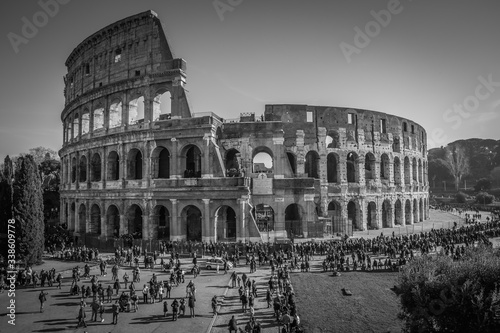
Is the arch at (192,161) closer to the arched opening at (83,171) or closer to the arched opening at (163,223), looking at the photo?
the arched opening at (163,223)

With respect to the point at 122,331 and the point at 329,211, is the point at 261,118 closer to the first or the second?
the point at 329,211

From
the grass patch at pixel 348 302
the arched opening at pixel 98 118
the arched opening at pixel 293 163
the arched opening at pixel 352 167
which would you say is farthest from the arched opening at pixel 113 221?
the arched opening at pixel 352 167

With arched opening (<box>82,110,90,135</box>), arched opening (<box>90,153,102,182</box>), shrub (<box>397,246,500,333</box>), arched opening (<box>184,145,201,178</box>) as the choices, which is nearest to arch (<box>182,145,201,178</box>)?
arched opening (<box>184,145,201,178</box>)

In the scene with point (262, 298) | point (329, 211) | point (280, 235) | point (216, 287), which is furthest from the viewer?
point (329, 211)

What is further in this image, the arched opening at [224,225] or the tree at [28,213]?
the arched opening at [224,225]

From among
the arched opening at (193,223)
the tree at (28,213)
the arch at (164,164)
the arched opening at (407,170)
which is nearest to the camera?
the tree at (28,213)

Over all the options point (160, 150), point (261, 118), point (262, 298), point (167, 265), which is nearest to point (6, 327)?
point (167, 265)

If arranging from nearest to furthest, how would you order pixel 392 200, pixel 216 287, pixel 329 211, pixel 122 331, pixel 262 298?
pixel 122 331, pixel 262 298, pixel 216 287, pixel 329 211, pixel 392 200

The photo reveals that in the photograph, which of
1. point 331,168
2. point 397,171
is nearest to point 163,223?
point 331,168
